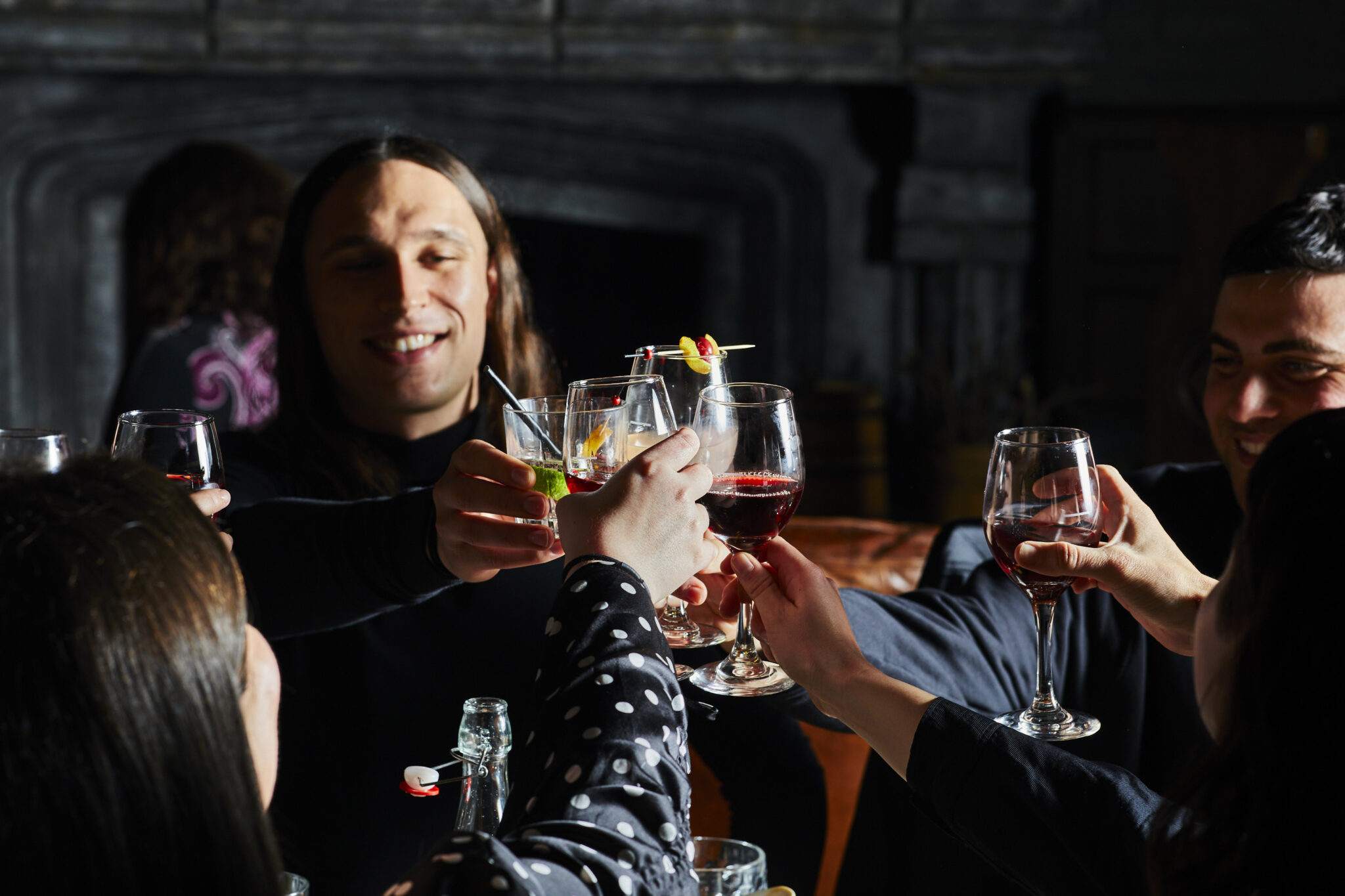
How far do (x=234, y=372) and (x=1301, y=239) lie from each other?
6.32ft

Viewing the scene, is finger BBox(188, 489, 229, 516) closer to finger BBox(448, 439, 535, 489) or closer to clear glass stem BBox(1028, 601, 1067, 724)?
finger BBox(448, 439, 535, 489)

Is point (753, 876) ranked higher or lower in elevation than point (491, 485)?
lower

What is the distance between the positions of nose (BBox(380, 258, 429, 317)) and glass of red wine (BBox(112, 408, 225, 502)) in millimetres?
419

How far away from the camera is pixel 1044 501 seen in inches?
37.5

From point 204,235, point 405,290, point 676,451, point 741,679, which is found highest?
point 204,235

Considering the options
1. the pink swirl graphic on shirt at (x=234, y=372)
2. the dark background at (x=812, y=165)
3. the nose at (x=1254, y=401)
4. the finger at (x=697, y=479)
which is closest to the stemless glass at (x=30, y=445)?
the finger at (x=697, y=479)

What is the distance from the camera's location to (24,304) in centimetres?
389

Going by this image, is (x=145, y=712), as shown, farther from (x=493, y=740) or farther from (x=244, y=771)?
(x=493, y=740)

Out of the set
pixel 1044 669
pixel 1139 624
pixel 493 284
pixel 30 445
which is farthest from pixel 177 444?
pixel 1139 624

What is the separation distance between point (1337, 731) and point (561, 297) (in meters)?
3.89

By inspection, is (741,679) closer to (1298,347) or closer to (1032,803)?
(1032,803)

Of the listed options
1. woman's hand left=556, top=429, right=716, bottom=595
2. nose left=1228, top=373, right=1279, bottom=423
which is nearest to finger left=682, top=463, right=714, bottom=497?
woman's hand left=556, top=429, right=716, bottom=595

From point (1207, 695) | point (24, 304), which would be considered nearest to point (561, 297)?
point (24, 304)

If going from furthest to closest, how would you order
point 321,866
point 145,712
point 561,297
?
point 561,297, point 321,866, point 145,712
